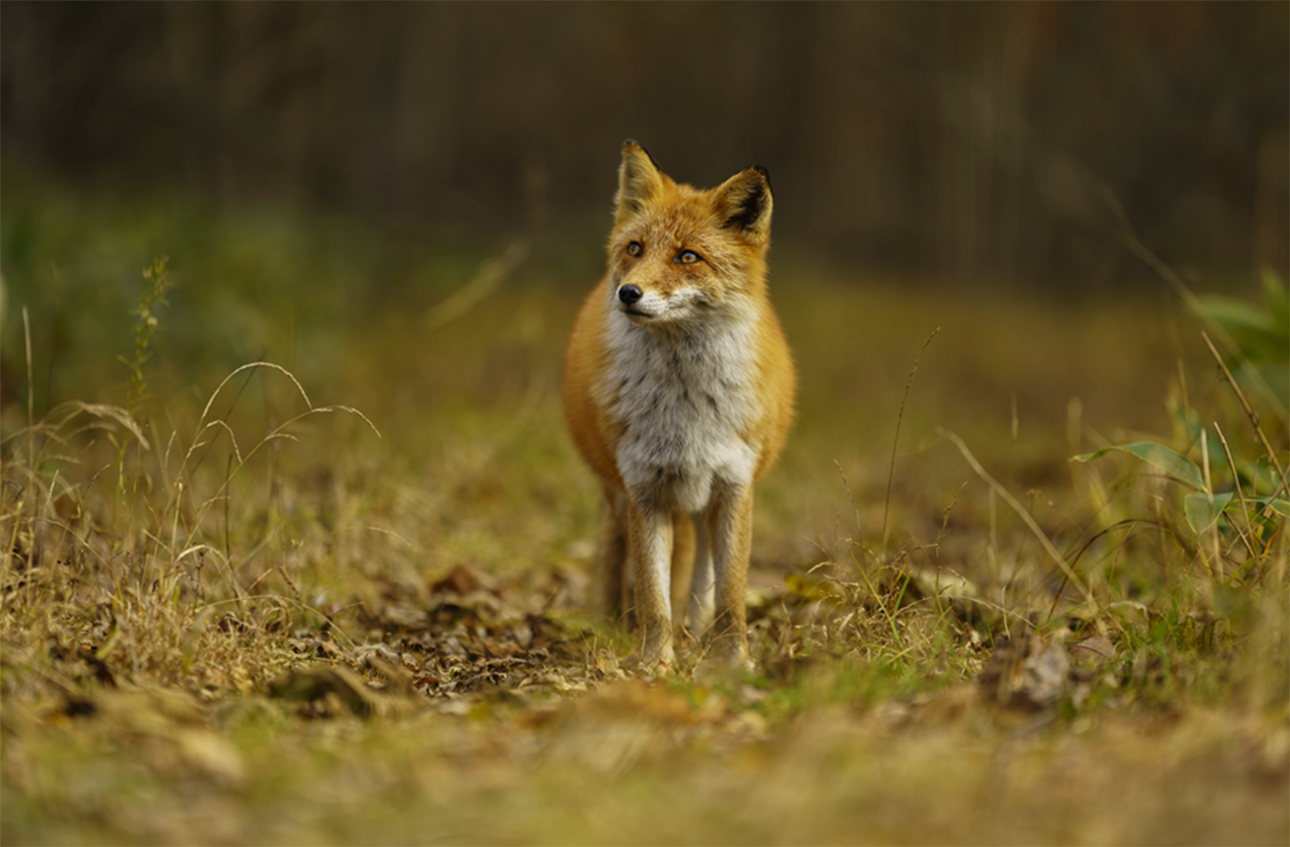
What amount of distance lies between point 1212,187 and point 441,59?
704 inches

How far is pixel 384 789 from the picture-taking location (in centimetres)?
271

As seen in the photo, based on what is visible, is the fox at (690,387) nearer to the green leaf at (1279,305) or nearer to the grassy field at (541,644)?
→ the grassy field at (541,644)

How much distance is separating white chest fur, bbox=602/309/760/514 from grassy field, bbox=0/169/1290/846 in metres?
0.56

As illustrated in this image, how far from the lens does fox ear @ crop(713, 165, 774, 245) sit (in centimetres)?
454

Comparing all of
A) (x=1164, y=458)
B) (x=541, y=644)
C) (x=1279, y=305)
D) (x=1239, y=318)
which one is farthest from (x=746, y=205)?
(x=1279, y=305)

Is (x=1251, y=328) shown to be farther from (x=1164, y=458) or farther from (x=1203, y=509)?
(x=1203, y=509)

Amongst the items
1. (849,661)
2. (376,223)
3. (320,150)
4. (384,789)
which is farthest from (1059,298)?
(384,789)

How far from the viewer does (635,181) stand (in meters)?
4.84

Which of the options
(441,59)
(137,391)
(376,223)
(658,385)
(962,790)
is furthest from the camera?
(441,59)

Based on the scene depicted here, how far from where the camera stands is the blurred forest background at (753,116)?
55.0 feet

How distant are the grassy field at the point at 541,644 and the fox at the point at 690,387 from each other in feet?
1.21

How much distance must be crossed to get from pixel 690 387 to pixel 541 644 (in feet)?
4.53

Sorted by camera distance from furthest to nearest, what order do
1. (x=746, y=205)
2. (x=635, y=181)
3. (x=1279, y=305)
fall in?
(x=1279, y=305)
(x=635, y=181)
(x=746, y=205)

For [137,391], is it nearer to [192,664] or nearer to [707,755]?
[192,664]
